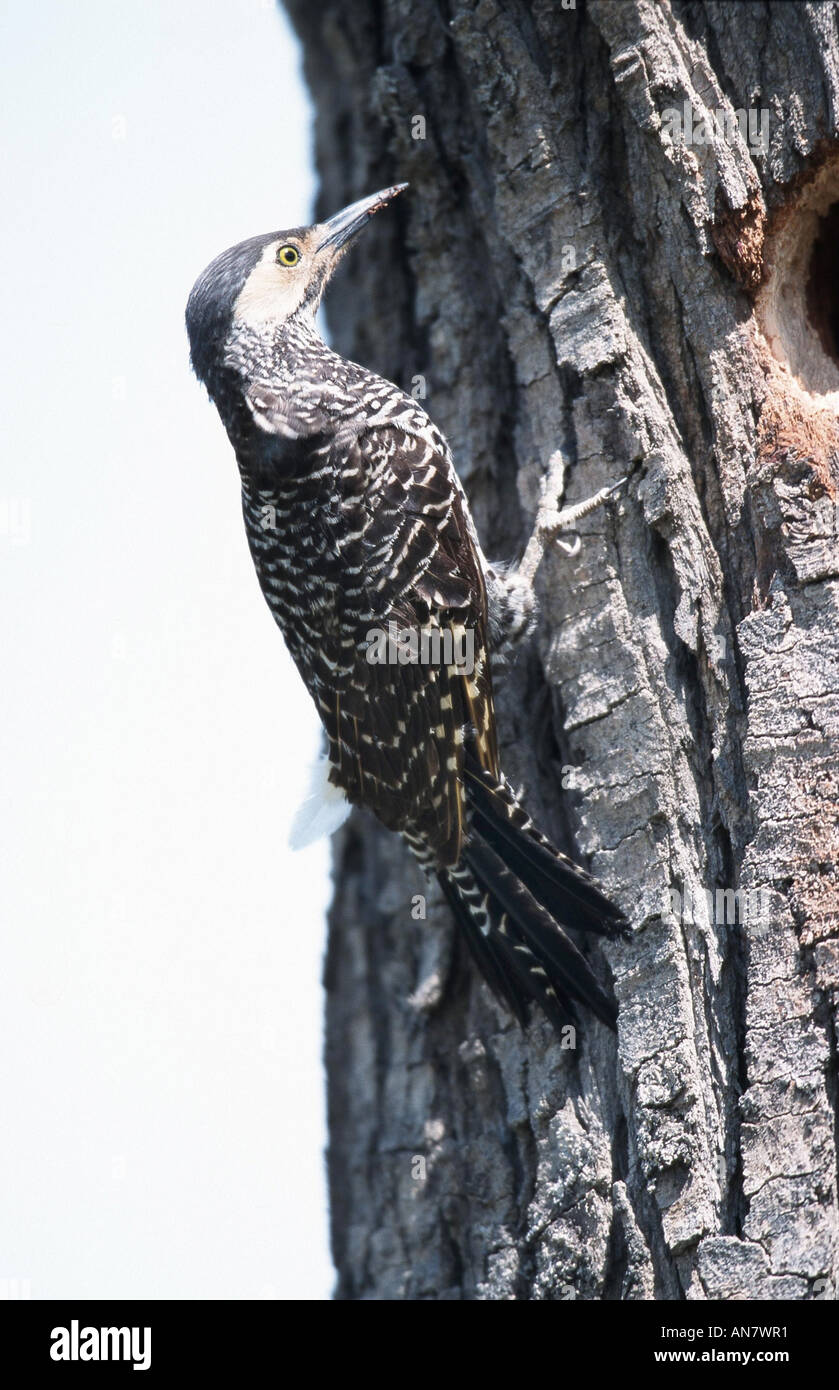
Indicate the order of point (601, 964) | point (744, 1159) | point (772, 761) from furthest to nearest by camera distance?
point (601, 964), point (772, 761), point (744, 1159)

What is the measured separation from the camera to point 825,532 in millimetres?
3062

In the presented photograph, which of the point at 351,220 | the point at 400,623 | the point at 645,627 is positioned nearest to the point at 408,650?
the point at 400,623

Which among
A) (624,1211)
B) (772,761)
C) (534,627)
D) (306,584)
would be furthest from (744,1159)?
(306,584)

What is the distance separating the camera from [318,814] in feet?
13.3

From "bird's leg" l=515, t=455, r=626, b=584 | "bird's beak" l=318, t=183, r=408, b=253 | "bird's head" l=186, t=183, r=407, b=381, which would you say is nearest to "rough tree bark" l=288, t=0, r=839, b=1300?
"bird's leg" l=515, t=455, r=626, b=584

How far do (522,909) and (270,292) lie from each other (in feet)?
7.33

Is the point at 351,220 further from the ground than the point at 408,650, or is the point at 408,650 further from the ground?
the point at 351,220

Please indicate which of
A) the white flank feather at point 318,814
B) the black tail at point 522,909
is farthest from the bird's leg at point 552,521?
the white flank feather at point 318,814

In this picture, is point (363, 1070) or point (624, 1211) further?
point (363, 1070)

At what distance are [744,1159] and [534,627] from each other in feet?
5.28

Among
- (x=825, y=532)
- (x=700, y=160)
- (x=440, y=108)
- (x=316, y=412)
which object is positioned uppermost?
(x=440, y=108)

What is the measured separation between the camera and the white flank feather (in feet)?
13.2

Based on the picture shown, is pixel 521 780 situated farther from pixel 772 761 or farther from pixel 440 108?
pixel 440 108

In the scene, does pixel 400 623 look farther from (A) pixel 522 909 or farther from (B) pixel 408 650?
(A) pixel 522 909
